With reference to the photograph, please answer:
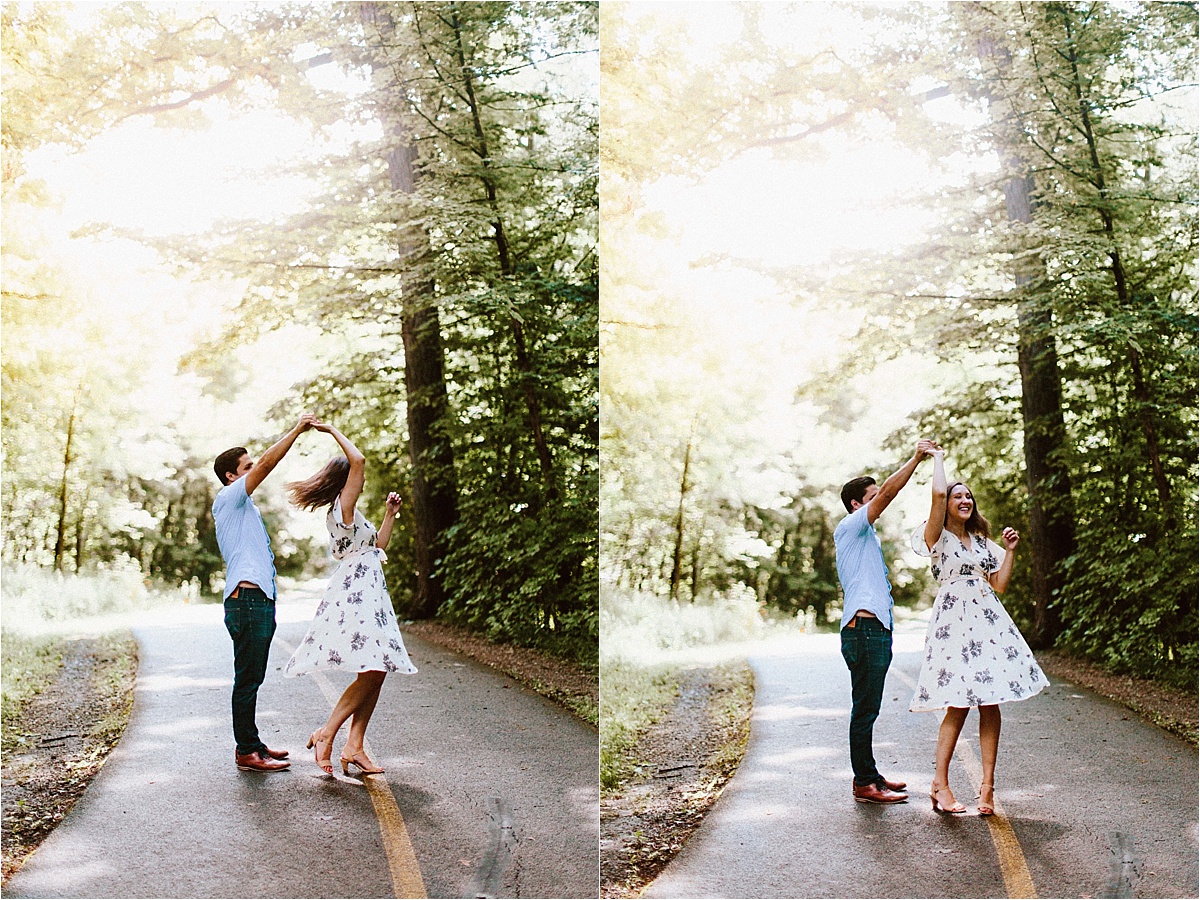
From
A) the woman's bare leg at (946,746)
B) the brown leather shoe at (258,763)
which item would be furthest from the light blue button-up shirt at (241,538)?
the woman's bare leg at (946,746)

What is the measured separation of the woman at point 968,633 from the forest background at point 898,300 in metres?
0.23

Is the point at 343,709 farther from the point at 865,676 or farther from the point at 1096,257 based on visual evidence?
the point at 1096,257

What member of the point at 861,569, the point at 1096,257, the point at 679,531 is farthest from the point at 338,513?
the point at 1096,257

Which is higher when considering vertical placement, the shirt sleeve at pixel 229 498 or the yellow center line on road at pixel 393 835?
the shirt sleeve at pixel 229 498

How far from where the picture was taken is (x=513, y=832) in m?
3.99

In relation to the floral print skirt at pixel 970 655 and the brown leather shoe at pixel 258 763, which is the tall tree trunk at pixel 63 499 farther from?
the floral print skirt at pixel 970 655

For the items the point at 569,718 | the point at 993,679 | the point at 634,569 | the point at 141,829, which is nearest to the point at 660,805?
the point at 569,718

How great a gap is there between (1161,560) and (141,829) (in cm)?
386

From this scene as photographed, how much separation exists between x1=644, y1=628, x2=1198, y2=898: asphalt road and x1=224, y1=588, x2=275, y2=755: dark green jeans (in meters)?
1.62

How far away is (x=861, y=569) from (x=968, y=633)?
18.2 inches

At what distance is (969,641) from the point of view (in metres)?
4.23

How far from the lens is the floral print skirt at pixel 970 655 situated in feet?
13.8

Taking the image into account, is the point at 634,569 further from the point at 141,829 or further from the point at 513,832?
the point at 141,829

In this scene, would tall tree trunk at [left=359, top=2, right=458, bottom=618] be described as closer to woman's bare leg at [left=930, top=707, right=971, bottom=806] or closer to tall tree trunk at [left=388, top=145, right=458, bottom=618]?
tall tree trunk at [left=388, top=145, right=458, bottom=618]
